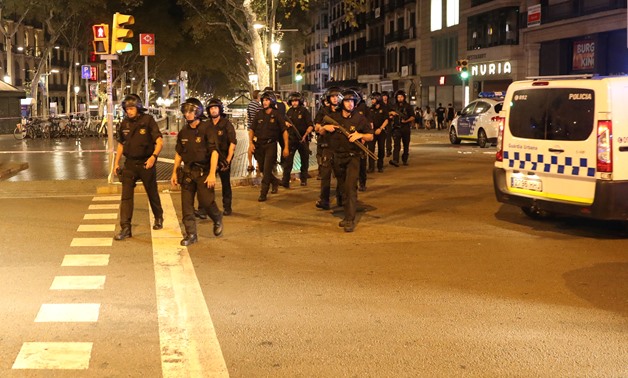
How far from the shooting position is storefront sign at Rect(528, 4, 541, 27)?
125 feet

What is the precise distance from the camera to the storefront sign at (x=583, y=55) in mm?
34366

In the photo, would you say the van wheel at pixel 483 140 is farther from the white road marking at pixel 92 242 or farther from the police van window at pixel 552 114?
the white road marking at pixel 92 242

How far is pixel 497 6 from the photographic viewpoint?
42938mm

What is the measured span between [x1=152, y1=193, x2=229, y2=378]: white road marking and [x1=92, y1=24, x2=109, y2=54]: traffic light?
699cm

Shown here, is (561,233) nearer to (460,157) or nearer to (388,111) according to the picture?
(388,111)

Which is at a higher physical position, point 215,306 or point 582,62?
point 582,62

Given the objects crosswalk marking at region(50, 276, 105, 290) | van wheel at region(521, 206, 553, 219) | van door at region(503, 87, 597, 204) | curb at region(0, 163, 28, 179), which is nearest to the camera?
crosswalk marking at region(50, 276, 105, 290)

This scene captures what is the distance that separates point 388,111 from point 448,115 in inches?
1231

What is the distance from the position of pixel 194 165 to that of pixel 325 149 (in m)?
2.02

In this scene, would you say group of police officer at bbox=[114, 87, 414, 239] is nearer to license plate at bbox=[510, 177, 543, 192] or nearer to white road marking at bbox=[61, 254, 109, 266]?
white road marking at bbox=[61, 254, 109, 266]

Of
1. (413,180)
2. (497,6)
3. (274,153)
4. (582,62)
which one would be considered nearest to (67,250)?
(274,153)

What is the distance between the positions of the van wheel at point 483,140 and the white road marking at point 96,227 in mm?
17302

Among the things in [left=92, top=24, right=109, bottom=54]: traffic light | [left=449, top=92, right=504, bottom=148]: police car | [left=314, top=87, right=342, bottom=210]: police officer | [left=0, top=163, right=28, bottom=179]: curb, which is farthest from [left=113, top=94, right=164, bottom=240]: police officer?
[left=449, top=92, right=504, bottom=148]: police car

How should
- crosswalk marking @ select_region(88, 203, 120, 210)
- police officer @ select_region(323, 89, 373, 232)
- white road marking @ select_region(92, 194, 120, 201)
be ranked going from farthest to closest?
1. white road marking @ select_region(92, 194, 120, 201)
2. crosswalk marking @ select_region(88, 203, 120, 210)
3. police officer @ select_region(323, 89, 373, 232)
